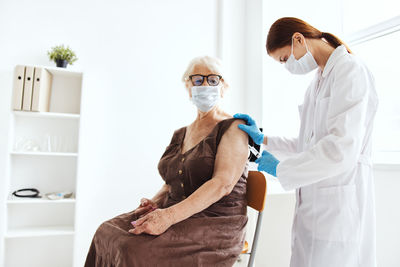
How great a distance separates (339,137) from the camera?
0.95 m

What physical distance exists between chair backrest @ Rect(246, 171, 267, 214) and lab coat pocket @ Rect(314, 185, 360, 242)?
0.85 ft

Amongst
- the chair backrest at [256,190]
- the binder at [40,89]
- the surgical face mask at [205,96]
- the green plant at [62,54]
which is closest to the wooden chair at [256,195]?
the chair backrest at [256,190]

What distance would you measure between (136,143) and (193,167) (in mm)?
1427

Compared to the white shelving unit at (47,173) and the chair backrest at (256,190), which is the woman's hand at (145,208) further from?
the white shelving unit at (47,173)

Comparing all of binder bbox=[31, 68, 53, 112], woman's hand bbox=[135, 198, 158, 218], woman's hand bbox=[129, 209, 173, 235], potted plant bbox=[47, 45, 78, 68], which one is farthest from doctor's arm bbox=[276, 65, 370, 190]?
potted plant bbox=[47, 45, 78, 68]

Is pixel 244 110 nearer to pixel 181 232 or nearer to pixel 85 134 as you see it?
pixel 85 134

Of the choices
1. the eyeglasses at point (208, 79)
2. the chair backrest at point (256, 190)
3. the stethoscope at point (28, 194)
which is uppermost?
the eyeglasses at point (208, 79)

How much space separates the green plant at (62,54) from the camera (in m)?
2.25

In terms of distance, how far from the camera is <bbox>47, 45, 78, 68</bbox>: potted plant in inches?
88.7

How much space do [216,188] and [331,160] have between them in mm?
436

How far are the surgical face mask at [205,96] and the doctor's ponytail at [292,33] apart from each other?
0.37 metres

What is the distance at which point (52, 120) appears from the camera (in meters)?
2.37

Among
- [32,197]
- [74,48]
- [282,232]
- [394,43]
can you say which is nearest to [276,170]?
[282,232]

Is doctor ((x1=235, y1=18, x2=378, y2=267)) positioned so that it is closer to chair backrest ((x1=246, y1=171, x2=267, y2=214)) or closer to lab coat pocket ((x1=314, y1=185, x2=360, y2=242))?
lab coat pocket ((x1=314, y1=185, x2=360, y2=242))
